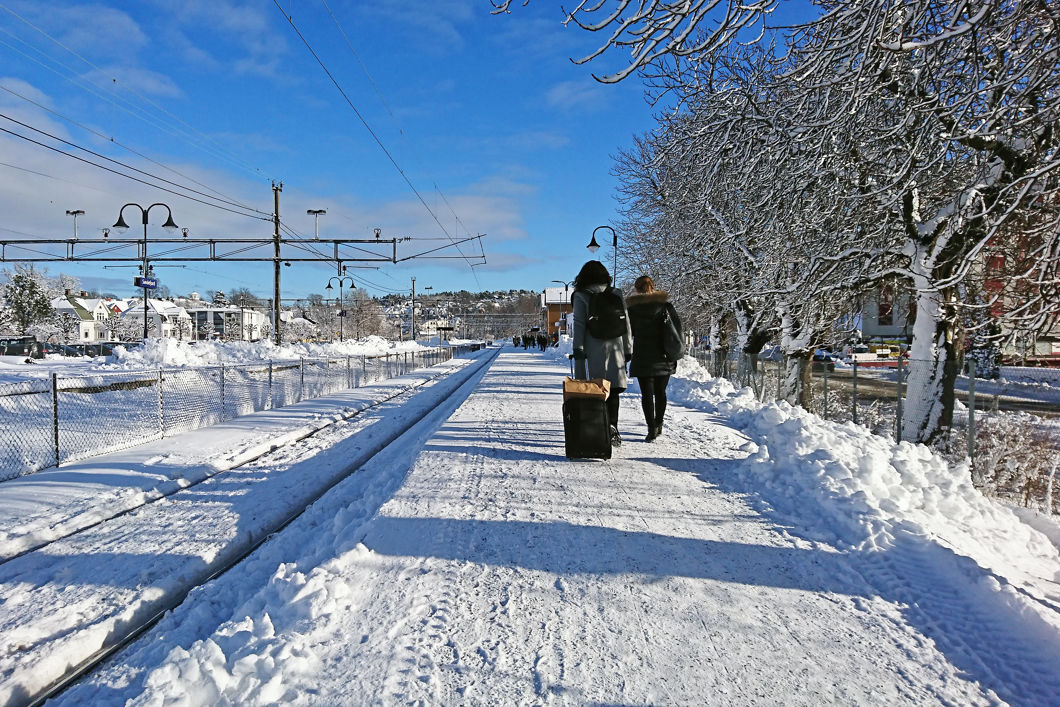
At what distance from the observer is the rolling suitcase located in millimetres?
5812

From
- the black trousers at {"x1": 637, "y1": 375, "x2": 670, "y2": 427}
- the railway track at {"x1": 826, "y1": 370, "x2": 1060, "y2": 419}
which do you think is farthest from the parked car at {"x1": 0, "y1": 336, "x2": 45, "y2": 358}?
the railway track at {"x1": 826, "y1": 370, "x2": 1060, "y2": 419}

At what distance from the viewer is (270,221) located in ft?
82.8

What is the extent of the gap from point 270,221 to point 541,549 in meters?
25.5

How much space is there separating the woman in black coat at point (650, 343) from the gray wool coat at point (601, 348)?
1.36 ft

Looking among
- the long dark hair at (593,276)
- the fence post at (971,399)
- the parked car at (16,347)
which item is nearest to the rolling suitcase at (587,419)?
the long dark hair at (593,276)

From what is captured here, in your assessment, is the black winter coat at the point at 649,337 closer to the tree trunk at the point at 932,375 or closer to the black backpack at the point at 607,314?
the black backpack at the point at 607,314

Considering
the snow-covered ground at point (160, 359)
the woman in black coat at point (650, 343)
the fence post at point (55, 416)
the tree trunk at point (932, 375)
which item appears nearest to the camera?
the woman in black coat at point (650, 343)

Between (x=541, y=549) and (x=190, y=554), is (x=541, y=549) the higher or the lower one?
the higher one

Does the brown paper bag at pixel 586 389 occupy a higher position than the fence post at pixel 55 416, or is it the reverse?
the brown paper bag at pixel 586 389

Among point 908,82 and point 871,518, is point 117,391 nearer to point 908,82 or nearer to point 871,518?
point 871,518

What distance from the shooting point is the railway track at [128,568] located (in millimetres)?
3075

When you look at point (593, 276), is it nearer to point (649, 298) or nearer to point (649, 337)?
point (649, 298)

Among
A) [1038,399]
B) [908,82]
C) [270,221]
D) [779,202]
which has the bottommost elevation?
[1038,399]

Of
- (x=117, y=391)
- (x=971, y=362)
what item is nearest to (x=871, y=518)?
(x=971, y=362)
